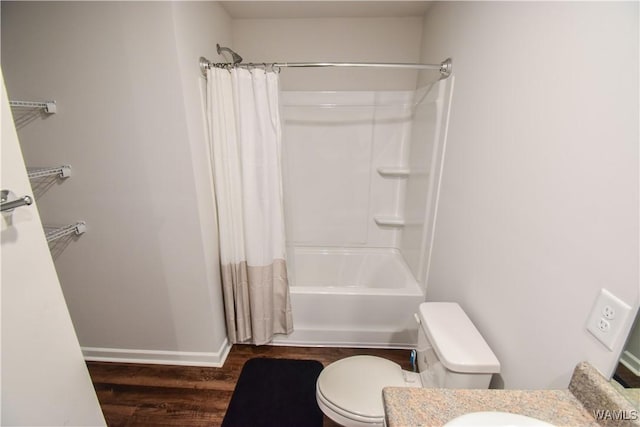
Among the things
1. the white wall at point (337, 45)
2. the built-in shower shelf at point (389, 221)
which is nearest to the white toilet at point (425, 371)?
the built-in shower shelf at point (389, 221)

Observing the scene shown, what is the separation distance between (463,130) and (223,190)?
1.38 m

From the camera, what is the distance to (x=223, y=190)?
1618mm

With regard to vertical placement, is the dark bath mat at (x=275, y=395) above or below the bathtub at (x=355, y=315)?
below

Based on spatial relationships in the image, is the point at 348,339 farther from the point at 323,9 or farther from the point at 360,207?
the point at 323,9

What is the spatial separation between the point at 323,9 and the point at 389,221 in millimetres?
1704

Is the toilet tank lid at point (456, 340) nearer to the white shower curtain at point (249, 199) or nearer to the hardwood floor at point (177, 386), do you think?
the hardwood floor at point (177, 386)

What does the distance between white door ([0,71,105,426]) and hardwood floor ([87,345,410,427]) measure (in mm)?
803

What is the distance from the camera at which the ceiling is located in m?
1.78

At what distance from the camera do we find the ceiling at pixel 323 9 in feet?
5.83

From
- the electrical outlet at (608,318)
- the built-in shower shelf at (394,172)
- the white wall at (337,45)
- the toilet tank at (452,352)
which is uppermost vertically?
the white wall at (337,45)

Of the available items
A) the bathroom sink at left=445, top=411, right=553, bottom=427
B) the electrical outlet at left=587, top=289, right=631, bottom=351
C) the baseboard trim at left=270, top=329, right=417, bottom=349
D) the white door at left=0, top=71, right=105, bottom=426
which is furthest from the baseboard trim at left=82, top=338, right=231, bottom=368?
the electrical outlet at left=587, top=289, right=631, bottom=351

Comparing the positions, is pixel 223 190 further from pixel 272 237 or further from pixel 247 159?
pixel 272 237

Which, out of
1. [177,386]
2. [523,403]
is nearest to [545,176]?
[523,403]

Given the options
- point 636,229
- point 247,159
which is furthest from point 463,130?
point 247,159
